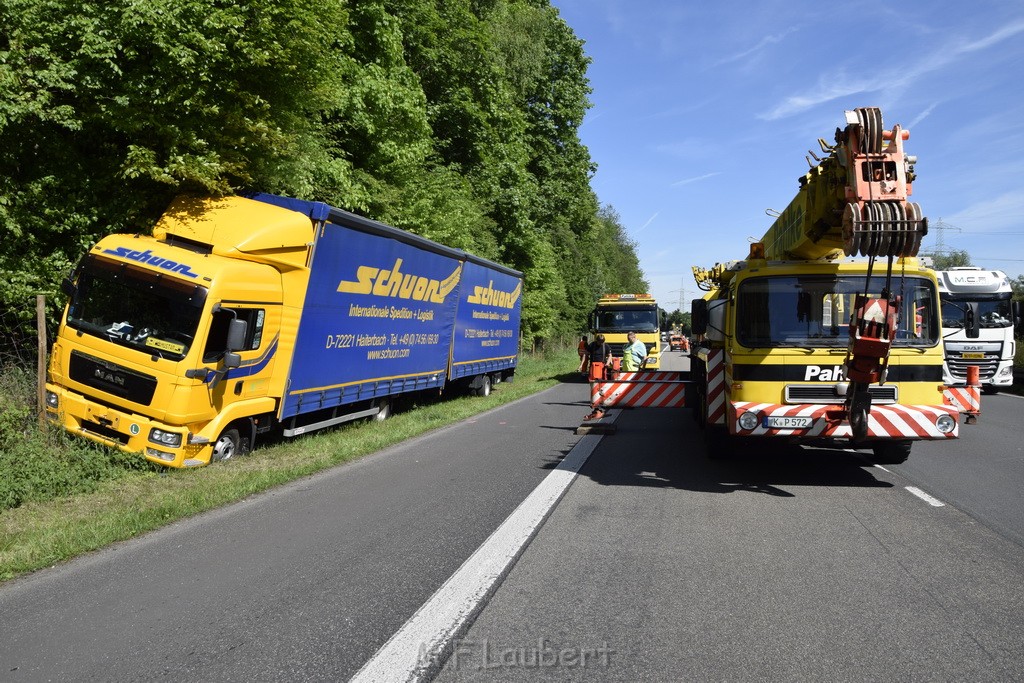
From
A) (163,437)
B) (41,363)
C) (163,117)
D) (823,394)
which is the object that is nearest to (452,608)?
(823,394)

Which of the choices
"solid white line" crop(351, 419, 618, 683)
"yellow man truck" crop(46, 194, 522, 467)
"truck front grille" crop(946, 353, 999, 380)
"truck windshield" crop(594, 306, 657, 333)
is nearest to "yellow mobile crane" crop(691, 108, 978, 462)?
"solid white line" crop(351, 419, 618, 683)

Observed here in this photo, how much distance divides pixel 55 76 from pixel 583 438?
329 inches

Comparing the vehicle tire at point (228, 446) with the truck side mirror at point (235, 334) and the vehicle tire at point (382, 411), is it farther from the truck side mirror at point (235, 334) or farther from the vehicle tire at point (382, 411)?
the vehicle tire at point (382, 411)

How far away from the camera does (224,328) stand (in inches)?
356

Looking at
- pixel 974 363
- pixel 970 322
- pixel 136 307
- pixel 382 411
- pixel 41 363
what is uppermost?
pixel 136 307

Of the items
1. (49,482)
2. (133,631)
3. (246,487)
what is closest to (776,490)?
(246,487)

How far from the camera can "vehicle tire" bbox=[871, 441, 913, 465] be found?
8.81m

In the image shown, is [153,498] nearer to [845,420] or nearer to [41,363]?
[41,363]

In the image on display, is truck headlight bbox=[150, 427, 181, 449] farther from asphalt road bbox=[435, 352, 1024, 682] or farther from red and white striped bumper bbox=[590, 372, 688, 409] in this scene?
red and white striped bumper bbox=[590, 372, 688, 409]

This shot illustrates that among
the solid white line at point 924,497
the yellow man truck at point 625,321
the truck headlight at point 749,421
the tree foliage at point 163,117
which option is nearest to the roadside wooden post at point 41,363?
the tree foliage at point 163,117

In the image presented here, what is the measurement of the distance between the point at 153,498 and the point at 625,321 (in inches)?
779

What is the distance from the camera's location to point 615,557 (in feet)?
18.0

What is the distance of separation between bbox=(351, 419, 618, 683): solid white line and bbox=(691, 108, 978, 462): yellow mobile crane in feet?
8.99

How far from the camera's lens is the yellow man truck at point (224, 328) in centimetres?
859
